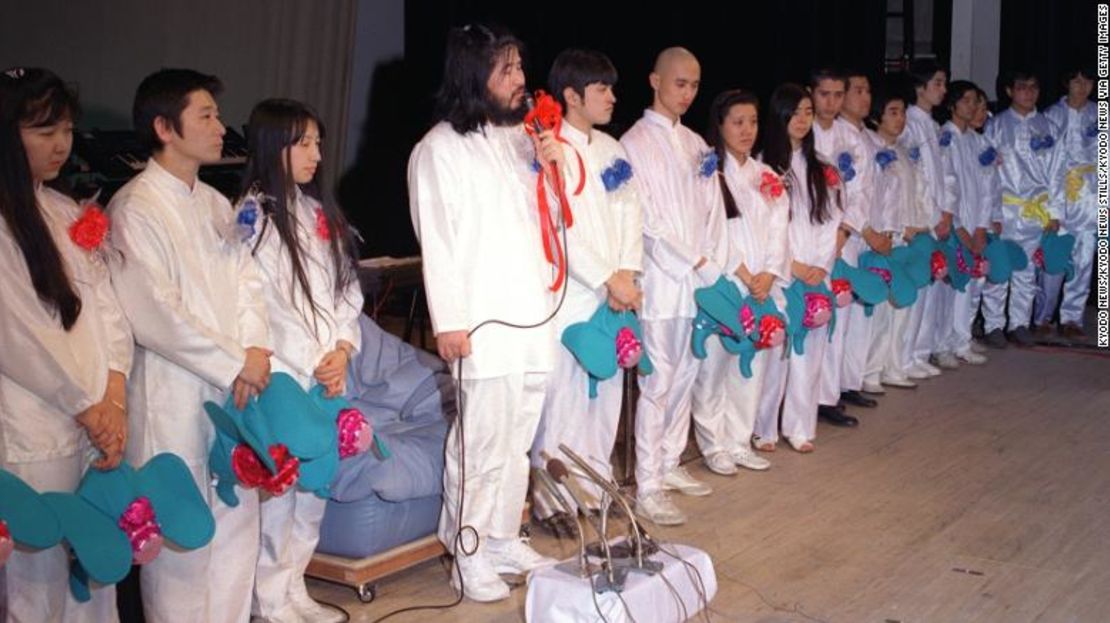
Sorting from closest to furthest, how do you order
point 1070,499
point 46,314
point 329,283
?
1. point 46,314
2. point 329,283
3. point 1070,499

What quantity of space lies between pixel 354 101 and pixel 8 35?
81.2 inches

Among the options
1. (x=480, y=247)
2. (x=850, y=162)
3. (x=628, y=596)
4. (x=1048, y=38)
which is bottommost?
(x=628, y=596)

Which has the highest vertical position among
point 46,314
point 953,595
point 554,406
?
point 46,314

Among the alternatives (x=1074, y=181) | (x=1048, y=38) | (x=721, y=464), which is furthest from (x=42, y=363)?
(x=1048, y=38)

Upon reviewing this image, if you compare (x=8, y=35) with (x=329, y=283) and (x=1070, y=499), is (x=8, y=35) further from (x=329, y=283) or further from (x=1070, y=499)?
(x=1070, y=499)

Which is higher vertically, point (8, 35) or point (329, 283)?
point (8, 35)

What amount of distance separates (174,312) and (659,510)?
1975 mm

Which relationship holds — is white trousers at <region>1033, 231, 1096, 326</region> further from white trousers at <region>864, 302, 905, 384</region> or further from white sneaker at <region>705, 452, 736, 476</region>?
white sneaker at <region>705, 452, 736, 476</region>

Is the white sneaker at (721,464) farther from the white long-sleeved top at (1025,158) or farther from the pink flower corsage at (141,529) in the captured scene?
the white long-sleeved top at (1025,158)

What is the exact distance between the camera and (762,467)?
554 cm

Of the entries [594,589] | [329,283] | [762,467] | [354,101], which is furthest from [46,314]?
[354,101]

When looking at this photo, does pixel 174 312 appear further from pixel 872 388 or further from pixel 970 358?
pixel 970 358

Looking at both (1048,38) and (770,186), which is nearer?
(770,186)

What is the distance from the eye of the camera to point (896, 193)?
6.84 meters
